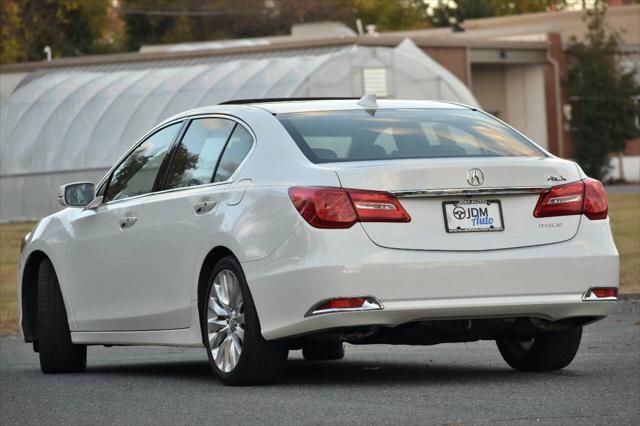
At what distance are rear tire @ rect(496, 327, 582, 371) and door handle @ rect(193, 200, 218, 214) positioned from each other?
6.68 feet

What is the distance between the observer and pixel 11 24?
61469 millimetres

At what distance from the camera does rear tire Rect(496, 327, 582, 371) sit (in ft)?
31.4

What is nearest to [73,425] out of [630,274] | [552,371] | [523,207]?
[523,207]

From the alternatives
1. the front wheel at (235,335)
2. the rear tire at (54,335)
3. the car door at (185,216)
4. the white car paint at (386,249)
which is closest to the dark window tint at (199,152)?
the car door at (185,216)

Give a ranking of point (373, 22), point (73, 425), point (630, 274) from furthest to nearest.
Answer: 1. point (373, 22)
2. point (630, 274)
3. point (73, 425)

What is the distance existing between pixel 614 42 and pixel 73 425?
2033 inches

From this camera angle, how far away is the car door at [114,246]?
10141 mm

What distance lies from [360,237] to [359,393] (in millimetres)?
813

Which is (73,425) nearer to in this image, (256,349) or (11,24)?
(256,349)

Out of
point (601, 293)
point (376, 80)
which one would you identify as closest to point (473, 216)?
point (601, 293)

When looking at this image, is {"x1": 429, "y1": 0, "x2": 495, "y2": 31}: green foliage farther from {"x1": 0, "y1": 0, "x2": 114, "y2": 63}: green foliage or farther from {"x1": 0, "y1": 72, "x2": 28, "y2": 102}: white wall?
{"x1": 0, "y1": 72, "x2": 28, "y2": 102}: white wall

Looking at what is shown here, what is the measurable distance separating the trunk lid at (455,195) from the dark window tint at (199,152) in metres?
1.21

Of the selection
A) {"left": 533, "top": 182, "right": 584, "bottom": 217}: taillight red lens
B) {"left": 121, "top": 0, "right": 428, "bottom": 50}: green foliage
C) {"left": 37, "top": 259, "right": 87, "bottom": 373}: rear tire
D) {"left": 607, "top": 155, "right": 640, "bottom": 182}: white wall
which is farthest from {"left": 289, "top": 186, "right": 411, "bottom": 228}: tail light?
{"left": 121, "top": 0, "right": 428, "bottom": 50}: green foliage

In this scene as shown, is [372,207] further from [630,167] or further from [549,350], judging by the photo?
[630,167]
